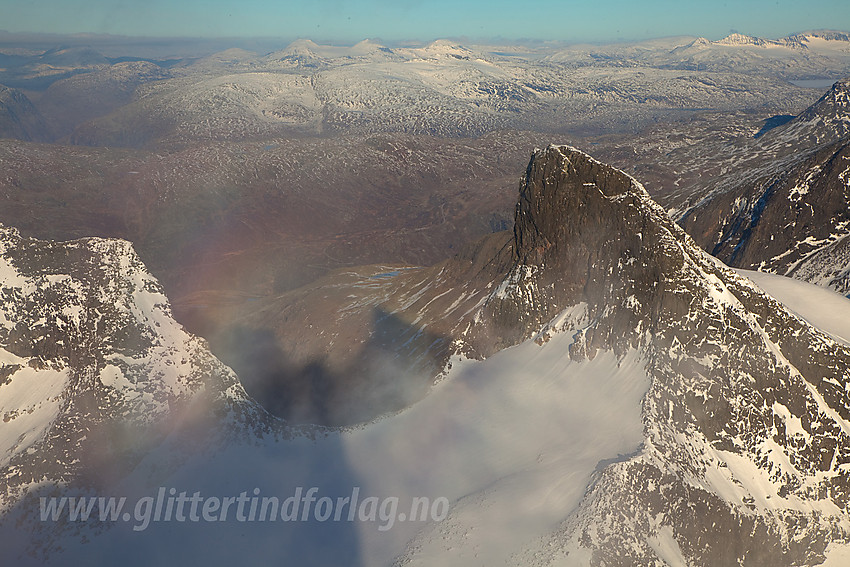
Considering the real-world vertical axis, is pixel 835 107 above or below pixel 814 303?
above

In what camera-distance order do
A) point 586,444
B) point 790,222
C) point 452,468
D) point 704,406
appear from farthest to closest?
1. point 790,222
2. point 452,468
3. point 586,444
4. point 704,406

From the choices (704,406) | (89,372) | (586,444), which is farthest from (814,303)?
(89,372)

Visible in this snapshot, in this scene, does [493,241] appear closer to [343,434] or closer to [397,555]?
[343,434]

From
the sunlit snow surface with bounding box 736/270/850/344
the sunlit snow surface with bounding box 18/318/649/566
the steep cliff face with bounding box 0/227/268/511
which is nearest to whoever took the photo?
the sunlit snow surface with bounding box 18/318/649/566

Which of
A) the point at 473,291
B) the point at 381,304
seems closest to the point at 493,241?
the point at 473,291

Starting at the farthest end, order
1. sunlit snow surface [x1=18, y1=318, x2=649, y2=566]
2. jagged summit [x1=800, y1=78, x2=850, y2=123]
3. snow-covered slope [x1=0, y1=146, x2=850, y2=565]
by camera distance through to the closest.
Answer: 1. jagged summit [x1=800, y1=78, x2=850, y2=123]
2. sunlit snow surface [x1=18, y1=318, x2=649, y2=566]
3. snow-covered slope [x1=0, y1=146, x2=850, y2=565]

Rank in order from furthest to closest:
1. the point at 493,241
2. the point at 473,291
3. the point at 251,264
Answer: the point at 251,264, the point at 493,241, the point at 473,291

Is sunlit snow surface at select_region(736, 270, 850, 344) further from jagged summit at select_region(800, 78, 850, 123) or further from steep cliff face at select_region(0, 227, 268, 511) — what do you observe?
jagged summit at select_region(800, 78, 850, 123)

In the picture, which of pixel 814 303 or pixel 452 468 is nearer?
pixel 452 468

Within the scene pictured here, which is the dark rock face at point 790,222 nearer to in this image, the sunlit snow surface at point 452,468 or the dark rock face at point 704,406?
the dark rock face at point 704,406

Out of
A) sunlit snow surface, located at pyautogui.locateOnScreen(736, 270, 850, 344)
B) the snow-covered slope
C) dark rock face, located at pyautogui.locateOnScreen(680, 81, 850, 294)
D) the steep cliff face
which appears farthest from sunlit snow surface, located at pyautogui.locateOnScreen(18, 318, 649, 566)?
dark rock face, located at pyautogui.locateOnScreen(680, 81, 850, 294)

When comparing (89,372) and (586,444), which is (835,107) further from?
(89,372)
